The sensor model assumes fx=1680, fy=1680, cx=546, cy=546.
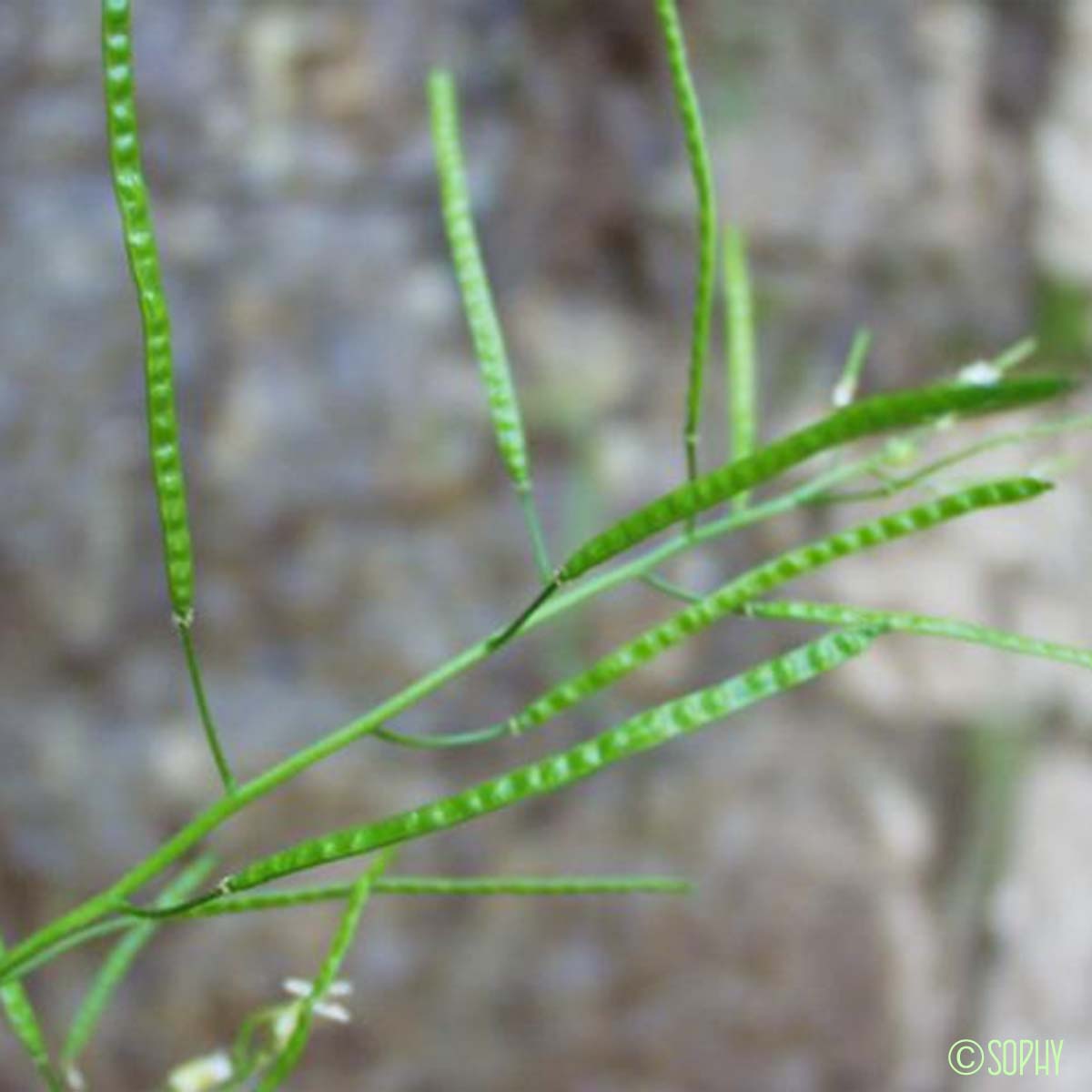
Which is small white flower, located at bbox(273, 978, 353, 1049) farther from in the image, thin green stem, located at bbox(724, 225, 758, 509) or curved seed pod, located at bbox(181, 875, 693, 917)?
thin green stem, located at bbox(724, 225, 758, 509)

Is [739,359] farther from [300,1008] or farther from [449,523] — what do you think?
[449,523]

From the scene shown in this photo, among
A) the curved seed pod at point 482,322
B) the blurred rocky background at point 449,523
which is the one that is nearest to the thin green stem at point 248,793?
the curved seed pod at point 482,322

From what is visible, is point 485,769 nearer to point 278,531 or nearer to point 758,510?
point 278,531

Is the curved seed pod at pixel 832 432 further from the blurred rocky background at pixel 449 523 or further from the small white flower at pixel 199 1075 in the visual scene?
the blurred rocky background at pixel 449 523

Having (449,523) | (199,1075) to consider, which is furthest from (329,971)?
(449,523)

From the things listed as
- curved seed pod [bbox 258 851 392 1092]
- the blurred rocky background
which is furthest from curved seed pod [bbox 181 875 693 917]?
the blurred rocky background

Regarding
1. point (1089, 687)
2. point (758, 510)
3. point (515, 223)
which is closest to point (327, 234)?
point (515, 223)
